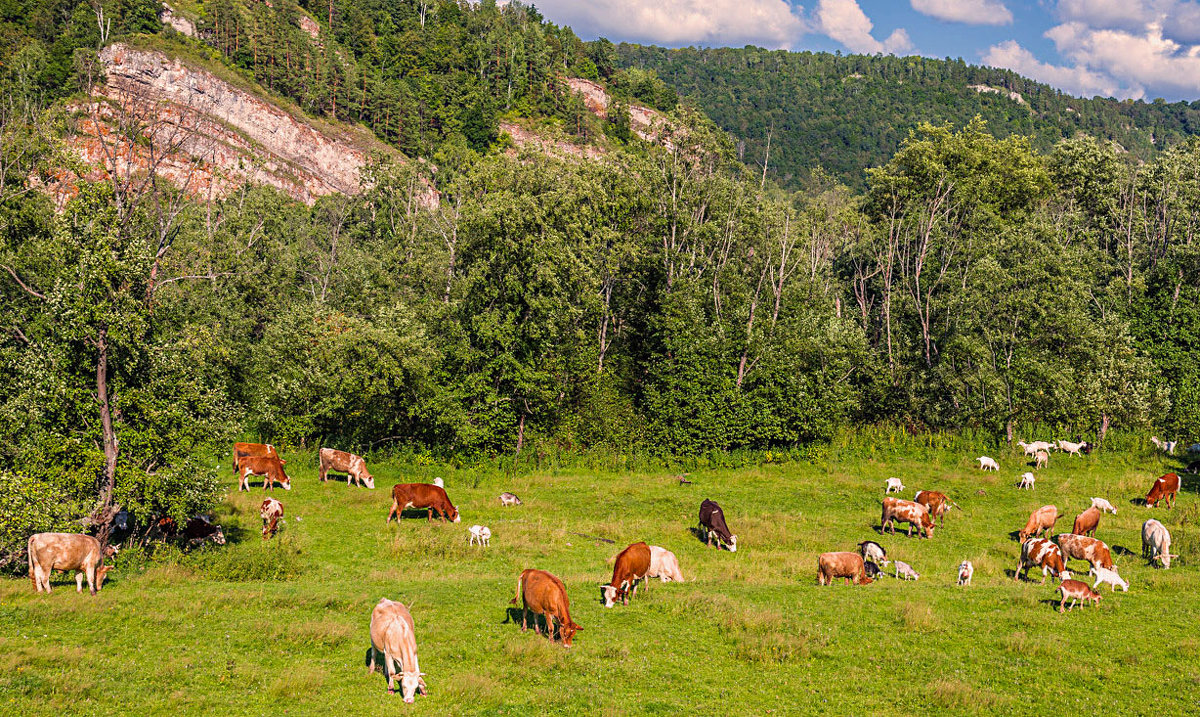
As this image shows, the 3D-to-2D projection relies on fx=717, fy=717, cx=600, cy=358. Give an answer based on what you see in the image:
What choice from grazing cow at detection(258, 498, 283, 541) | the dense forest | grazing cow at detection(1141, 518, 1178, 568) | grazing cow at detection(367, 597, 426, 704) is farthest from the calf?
grazing cow at detection(258, 498, 283, 541)

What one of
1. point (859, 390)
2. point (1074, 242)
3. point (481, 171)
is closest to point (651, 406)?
point (859, 390)

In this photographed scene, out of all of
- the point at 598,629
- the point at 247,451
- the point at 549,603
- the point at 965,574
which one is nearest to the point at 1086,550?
the point at 965,574

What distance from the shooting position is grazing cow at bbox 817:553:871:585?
2434 centimetres

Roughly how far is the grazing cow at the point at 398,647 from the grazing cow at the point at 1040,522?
2536 centimetres

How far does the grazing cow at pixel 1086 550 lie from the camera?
24.4 m

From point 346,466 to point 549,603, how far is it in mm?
22328

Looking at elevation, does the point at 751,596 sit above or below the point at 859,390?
below

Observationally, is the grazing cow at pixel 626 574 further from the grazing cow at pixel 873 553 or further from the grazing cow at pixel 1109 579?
the grazing cow at pixel 1109 579

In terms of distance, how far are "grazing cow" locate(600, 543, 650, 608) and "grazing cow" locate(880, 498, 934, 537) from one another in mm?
13813

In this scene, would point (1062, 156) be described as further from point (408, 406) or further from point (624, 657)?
point (624, 657)

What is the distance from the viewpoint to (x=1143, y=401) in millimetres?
43312

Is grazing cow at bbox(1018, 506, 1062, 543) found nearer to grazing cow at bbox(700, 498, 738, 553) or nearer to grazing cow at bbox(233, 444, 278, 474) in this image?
grazing cow at bbox(700, 498, 738, 553)

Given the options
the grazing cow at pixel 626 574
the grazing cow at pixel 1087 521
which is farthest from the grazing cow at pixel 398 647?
the grazing cow at pixel 1087 521

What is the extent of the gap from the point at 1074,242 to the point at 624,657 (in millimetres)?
60352
